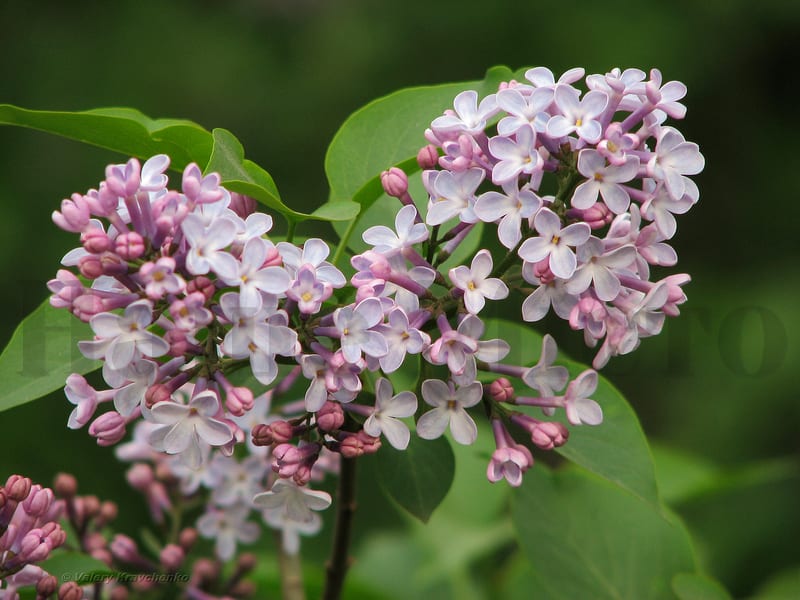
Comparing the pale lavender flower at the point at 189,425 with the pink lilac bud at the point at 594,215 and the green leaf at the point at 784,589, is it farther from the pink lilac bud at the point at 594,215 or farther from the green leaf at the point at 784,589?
the green leaf at the point at 784,589

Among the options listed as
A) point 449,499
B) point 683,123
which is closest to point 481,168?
point 449,499

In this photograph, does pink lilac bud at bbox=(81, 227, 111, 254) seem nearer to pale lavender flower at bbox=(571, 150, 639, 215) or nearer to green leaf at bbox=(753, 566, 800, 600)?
pale lavender flower at bbox=(571, 150, 639, 215)

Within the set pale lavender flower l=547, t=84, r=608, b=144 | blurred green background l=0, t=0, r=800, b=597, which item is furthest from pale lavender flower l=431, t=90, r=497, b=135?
blurred green background l=0, t=0, r=800, b=597

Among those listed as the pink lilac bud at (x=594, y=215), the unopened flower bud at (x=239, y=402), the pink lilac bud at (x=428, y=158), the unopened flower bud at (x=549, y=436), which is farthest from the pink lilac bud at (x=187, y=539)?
the pink lilac bud at (x=594, y=215)

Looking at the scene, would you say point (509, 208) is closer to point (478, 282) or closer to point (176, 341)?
point (478, 282)

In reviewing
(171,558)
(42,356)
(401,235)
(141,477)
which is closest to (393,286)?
(401,235)

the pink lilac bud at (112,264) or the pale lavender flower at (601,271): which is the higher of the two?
the pale lavender flower at (601,271)

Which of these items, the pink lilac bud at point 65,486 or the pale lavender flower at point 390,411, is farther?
the pink lilac bud at point 65,486
